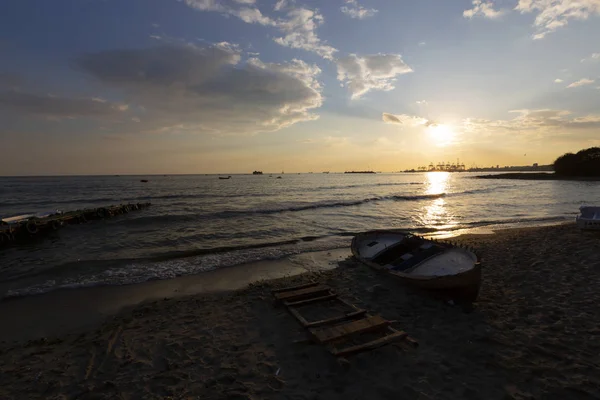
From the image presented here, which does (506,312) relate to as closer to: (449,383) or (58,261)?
(449,383)

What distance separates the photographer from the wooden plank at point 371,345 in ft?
20.0

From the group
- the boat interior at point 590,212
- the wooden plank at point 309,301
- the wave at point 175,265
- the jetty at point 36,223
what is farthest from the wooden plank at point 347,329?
the jetty at point 36,223

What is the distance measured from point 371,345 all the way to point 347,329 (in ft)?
2.37

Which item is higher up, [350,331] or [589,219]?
[589,219]

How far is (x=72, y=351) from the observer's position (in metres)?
7.02

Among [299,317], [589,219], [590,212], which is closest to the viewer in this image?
[299,317]

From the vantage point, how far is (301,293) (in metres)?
9.49

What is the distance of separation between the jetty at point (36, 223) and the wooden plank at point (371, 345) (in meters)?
25.6

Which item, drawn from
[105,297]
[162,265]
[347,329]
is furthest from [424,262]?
[162,265]

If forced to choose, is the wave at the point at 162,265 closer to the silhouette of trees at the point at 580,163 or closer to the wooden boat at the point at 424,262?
the wooden boat at the point at 424,262

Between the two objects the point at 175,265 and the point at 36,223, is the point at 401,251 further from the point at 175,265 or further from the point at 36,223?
the point at 36,223

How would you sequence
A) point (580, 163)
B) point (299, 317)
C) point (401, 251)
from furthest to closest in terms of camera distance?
point (580, 163)
point (401, 251)
point (299, 317)

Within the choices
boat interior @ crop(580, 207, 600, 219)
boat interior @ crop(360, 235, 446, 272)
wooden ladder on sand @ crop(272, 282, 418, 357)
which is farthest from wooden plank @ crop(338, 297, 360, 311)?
boat interior @ crop(580, 207, 600, 219)

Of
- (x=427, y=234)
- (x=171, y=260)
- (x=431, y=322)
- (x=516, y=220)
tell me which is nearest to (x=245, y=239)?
(x=171, y=260)
